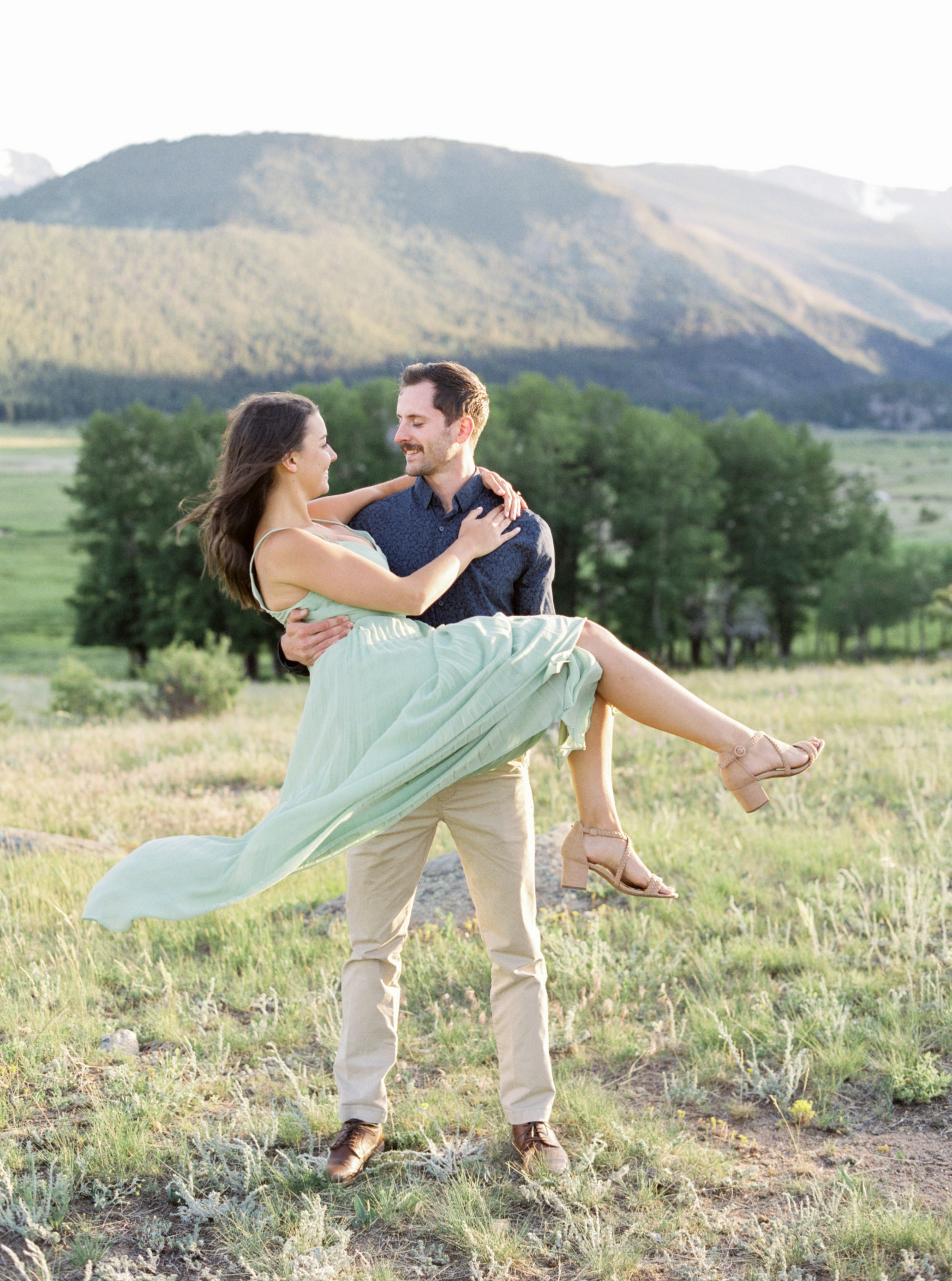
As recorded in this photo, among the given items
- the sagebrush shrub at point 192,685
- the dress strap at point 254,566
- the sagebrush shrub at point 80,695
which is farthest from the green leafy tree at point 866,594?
the dress strap at point 254,566

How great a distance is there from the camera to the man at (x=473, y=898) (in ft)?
11.6

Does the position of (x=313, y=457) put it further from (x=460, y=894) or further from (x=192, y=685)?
(x=192, y=685)

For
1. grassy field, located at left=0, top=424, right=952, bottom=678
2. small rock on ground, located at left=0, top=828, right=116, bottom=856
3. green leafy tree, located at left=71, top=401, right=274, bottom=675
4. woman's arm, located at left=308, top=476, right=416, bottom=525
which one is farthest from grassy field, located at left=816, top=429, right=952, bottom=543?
woman's arm, located at left=308, top=476, right=416, bottom=525

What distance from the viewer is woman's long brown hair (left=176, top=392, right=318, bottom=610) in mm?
3480

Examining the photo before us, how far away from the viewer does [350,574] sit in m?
3.40

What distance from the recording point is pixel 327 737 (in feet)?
11.4

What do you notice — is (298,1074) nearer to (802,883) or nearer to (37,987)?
(37,987)

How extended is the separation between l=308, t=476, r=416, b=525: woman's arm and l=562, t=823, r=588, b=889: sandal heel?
146 cm

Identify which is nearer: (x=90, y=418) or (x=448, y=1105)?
(x=448, y=1105)

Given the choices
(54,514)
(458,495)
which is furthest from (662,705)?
(54,514)

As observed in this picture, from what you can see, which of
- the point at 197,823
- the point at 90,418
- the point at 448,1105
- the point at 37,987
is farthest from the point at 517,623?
the point at 90,418

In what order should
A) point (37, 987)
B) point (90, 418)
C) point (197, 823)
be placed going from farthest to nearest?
point (90, 418), point (197, 823), point (37, 987)

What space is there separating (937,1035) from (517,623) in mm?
2750

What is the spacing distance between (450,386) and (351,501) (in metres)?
0.71
